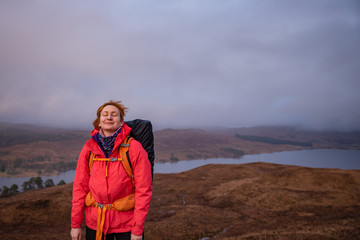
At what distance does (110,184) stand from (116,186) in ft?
0.39

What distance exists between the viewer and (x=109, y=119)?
4090 mm

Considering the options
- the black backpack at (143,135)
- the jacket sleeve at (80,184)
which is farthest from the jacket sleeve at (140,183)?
the jacket sleeve at (80,184)

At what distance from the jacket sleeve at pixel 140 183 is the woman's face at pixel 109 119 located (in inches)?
A: 23.3

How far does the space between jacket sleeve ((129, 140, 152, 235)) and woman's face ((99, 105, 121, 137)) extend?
0.59 m

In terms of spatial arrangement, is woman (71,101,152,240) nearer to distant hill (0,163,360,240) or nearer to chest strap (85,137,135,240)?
chest strap (85,137,135,240)

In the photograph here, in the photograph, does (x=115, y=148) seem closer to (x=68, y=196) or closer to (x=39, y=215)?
(x=39, y=215)

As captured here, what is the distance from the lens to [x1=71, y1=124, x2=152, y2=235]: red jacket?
382 cm

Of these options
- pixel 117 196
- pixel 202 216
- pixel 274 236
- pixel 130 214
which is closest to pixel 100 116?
pixel 117 196

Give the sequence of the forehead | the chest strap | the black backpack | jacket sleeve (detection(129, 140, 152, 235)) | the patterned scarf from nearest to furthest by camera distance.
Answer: jacket sleeve (detection(129, 140, 152, 235)) < the chest strap < the patterned scarf < the forehead < the black backpack

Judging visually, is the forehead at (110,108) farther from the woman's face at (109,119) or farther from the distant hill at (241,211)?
the distant hill at (241,211)

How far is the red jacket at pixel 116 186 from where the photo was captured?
3.82 m

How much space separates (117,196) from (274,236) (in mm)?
12170

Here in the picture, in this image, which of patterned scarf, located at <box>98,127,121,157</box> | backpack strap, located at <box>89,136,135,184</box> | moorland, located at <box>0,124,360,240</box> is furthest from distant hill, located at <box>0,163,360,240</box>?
patterned scarf, located at <box>98,127,121,157</box>

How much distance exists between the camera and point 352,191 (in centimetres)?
2445
